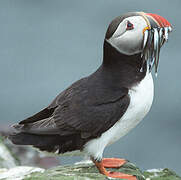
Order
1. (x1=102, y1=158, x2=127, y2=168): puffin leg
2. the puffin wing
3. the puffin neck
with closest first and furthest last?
the puffin wing, the puffin neck, (x1=102, y1=158, x2=127, y2=168): puffin leg

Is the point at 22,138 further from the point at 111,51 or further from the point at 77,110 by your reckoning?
the point at 111,51

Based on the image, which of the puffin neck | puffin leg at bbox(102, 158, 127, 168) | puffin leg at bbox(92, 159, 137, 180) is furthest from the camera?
puffin leg at bbox(102, 158, 127, 168)

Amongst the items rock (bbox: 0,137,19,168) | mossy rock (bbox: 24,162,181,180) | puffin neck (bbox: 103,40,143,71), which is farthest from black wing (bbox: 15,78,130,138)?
rock (bbox: 0,137,19,168)

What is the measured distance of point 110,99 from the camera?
473 centimetres

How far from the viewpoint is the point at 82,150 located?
192 inches

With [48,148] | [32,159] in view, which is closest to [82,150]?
[48,148]

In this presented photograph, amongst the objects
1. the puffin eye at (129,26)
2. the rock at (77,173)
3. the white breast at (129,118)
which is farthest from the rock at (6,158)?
the puffin eye at (129,26)

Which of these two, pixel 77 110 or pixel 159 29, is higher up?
pixel 159 29

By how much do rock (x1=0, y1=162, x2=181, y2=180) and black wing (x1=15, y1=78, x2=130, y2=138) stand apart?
0.36m

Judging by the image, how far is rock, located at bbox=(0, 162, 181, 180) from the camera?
15.1 feet

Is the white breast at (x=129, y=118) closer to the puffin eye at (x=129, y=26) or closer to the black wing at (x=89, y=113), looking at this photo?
the black wing at (x=89, y=113)

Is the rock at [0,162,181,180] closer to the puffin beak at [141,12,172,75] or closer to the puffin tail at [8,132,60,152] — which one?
the puffin tail at [8,132,60,152]

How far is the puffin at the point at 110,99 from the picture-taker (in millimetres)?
4703

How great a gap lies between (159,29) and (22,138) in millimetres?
1531
